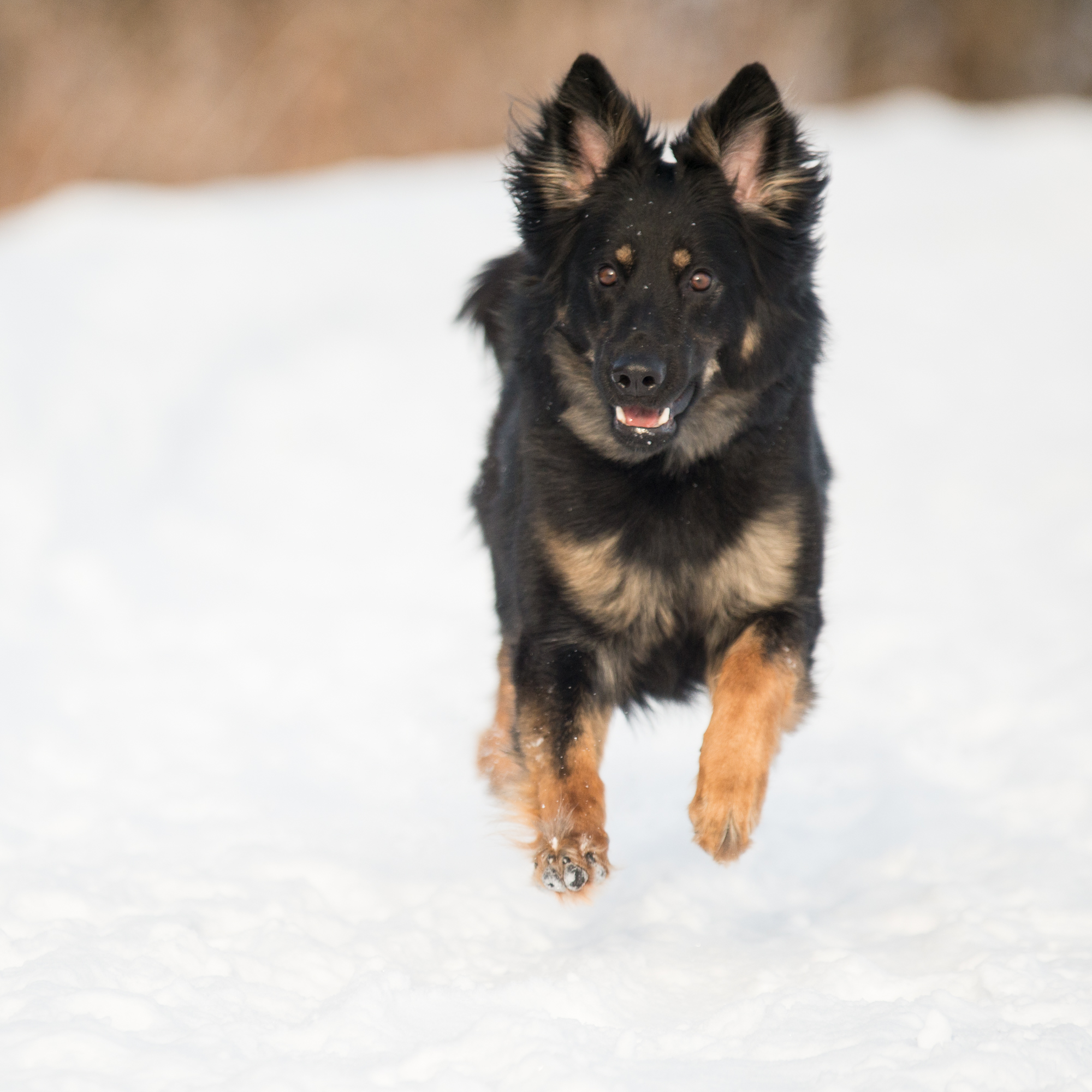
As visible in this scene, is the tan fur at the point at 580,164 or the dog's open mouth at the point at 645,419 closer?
the dog's open mouth at the point at 645,419

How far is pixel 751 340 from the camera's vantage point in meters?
3.82

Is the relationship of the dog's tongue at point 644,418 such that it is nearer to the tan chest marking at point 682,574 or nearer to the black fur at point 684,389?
the black fur at point 684,389

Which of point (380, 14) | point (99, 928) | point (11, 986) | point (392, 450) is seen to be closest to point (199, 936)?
point (99, 928)

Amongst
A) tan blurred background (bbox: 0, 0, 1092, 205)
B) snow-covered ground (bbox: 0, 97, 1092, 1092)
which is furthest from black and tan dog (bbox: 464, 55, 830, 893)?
tan blurred background (bbox: 0, 0, 1092, 205)

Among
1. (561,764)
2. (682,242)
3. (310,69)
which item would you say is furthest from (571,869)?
(310,69)

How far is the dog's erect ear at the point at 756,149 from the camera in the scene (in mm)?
3732

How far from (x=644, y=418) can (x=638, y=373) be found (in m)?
0.14

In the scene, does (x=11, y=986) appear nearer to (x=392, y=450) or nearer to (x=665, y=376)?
(x=665, y=376)

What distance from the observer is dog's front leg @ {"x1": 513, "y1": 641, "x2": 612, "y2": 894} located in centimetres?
338

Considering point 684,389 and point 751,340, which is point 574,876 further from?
point 751,340

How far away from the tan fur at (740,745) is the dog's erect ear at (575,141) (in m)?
1.37

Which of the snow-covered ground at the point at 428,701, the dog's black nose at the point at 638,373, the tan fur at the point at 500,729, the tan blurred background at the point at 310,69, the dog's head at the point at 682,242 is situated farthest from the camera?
the tan blurred background at the point at 310,69

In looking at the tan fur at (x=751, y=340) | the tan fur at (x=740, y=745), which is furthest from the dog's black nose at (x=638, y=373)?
the tan fur at (x=740, y=745)

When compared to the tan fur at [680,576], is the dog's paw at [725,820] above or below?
below
